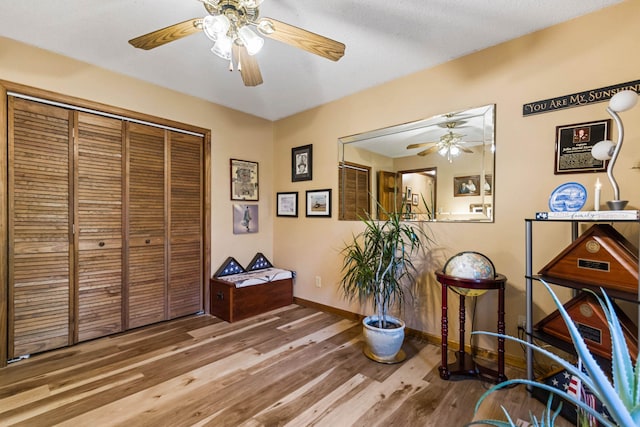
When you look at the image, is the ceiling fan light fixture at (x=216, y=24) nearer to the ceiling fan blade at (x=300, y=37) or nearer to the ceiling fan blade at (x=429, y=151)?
the ceiling fan blade at (x=300, y=37)

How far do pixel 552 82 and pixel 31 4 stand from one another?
3.45 meters

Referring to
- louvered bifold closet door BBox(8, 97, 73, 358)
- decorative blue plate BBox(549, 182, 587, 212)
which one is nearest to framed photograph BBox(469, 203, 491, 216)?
decorative blue plate BBox(549, 182, 587, 212)

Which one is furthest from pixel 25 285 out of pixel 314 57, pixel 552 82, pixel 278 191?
pixel 552 82

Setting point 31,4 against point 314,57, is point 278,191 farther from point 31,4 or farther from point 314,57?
point 31,4

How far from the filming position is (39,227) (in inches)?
→ 91.4

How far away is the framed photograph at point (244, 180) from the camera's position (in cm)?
354

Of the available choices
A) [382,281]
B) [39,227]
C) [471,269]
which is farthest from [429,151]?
[39,227]

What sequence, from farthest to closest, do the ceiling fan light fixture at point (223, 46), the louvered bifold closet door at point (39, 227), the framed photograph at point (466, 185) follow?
the framed photograph at point (466, 185) < the louvered bifold closet door at point (39, 227) < the ceiling fan light fixture at point (223, 46)

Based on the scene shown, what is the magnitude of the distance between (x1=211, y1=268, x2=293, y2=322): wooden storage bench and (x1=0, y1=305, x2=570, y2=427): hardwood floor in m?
0.40

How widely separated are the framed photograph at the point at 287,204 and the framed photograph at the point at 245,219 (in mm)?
316

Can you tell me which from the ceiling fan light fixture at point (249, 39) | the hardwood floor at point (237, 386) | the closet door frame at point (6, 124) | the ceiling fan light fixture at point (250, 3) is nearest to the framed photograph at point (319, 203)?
the hardwood floor at point (237, 386)

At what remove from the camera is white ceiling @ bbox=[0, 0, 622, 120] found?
184 cm

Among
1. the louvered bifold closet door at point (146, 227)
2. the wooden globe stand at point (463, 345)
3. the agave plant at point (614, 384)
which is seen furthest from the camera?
the louvered bifold closet door at point (146, 227)

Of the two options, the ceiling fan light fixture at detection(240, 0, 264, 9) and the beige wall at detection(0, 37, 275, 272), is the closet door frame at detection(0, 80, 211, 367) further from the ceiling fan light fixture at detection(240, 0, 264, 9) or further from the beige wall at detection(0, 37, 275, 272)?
the ceiling fan light fixture at detection(240, 0, 264, 9)
